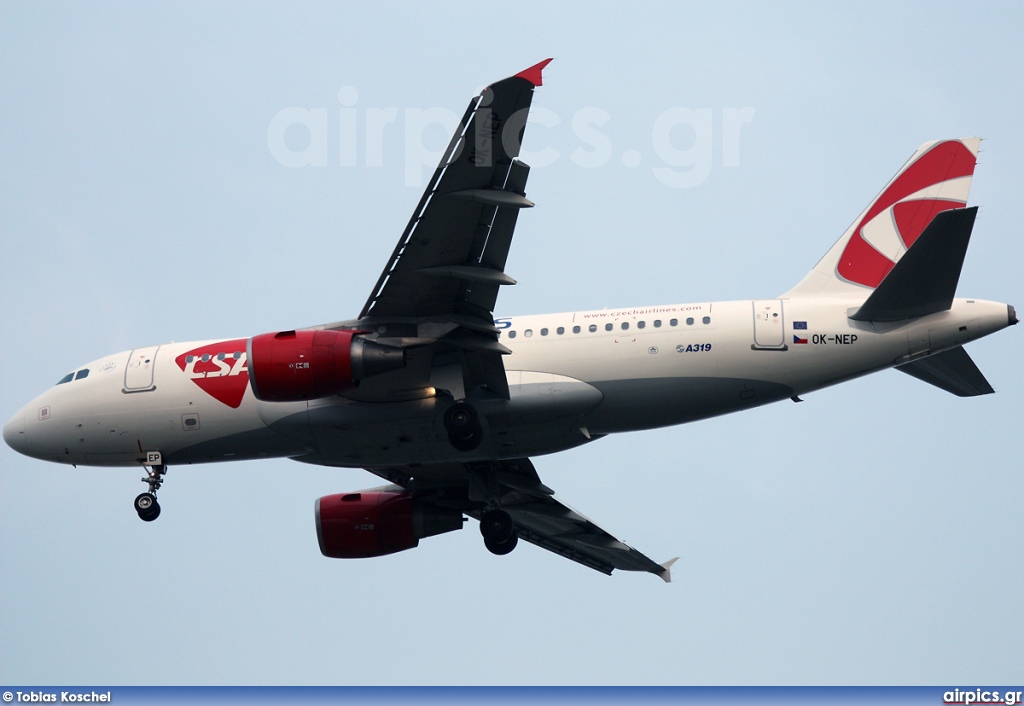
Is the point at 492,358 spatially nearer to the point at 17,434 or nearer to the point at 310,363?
the point at 310,363

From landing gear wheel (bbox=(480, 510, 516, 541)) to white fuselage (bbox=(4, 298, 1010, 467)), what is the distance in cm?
237

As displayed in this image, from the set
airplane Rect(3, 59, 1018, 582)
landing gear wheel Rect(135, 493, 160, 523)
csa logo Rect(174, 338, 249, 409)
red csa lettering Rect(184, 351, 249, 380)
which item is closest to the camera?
airplane Rect(3, 59, 1018, 582)

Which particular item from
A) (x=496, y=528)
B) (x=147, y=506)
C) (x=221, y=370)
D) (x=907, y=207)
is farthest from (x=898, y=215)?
(x=147, y=506)

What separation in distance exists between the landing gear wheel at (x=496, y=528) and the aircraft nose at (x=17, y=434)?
10.5 m

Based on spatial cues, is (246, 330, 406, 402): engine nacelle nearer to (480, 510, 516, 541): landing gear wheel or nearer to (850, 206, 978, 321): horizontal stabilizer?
(480, 510, 516, 541): landing gear wheel

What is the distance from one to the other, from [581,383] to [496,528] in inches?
192

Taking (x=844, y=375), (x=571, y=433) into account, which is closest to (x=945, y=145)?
(x=844, y=375)

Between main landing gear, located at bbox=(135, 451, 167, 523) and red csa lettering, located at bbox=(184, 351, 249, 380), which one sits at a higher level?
red csa lettering, located at bbox=(184, 351, 249, 380)

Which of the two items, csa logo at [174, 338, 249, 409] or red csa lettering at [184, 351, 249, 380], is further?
red csa lettering at [184, 351, 249, 380]

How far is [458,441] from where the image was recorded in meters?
25.2

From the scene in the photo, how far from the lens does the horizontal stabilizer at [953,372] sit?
2544 centimetres

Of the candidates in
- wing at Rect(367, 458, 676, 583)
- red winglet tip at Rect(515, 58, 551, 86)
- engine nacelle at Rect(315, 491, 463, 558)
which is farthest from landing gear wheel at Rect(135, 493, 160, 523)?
red winglet tip at Rect(515, 58, 551, 86)

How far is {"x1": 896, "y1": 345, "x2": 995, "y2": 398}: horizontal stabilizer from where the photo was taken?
83.5 feet
